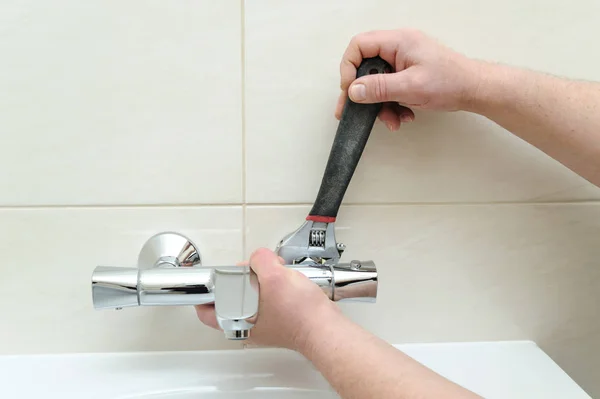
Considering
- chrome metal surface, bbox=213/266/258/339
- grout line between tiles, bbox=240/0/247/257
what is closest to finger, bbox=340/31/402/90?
grout line between tiles, bbox=240/0/247/257

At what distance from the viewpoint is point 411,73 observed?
44 centimetres

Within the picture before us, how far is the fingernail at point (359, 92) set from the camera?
44cm

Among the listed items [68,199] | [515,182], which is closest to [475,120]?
[515,182]

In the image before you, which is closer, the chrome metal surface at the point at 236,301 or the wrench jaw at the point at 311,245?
the chrome metal surface at the point at 236,301

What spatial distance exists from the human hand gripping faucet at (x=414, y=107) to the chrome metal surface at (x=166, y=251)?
0.22 ft

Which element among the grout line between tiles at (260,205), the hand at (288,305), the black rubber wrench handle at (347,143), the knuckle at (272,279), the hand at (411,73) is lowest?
the hand at (288,305)

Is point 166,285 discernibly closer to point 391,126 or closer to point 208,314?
point 208,314

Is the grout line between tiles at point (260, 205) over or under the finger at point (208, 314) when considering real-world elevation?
over

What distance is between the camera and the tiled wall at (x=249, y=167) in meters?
0.48

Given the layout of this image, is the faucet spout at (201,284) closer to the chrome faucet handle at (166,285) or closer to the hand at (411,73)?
the chrome faucet handle at (166,285)

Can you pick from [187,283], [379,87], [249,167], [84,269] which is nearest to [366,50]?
[379,87]

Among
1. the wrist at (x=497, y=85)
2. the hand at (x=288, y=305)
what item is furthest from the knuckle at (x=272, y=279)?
the wrist at (x=497, y=85)

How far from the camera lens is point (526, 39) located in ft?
1.65

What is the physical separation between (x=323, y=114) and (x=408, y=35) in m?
0.12
